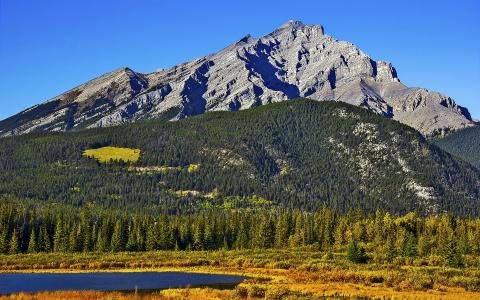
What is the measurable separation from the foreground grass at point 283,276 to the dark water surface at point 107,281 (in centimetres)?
668

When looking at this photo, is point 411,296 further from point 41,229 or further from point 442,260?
point 41,229

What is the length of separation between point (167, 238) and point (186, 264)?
181 feet

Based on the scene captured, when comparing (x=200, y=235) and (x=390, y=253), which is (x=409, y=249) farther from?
(x=200, y=235)

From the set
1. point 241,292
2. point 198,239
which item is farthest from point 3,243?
point 241,292

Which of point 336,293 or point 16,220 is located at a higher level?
point 16,220

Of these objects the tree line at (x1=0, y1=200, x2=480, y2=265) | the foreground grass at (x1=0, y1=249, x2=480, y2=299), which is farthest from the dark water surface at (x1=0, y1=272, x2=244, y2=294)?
the tree line at (x1=0, y1=200, x2=480, y2=265)

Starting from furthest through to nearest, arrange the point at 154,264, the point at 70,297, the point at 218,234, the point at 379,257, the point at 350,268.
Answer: the point at 218,234, the point at 379,257, the point at 154,264, the point at 350,268, the point at 70,297

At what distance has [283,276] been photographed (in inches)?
3915

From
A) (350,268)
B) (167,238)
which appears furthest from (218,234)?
(350,268)

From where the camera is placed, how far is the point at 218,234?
7574 inches

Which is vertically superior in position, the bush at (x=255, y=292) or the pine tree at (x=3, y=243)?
the pine tree at (x=3, y=243)

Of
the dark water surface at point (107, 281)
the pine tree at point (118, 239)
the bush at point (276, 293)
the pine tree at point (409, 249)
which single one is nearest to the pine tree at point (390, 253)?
the pine tree at point (409, 249)

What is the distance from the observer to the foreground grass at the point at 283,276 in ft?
238

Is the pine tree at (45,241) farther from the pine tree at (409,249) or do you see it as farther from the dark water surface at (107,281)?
the pine tree at (409,249)
